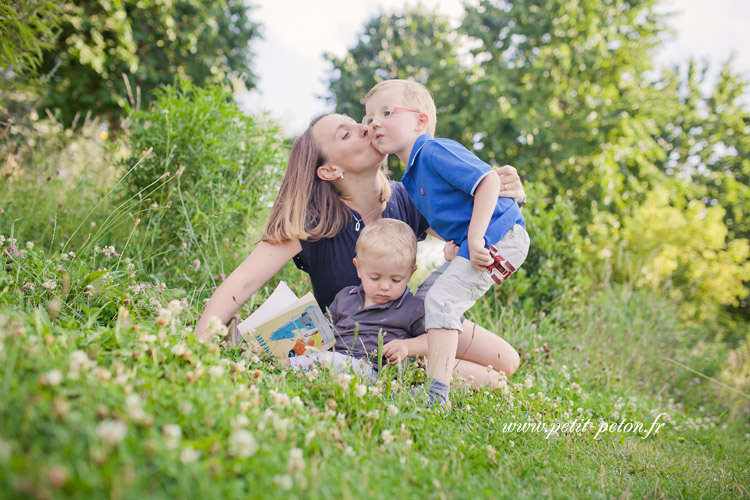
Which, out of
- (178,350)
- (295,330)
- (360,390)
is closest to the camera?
(178,350)

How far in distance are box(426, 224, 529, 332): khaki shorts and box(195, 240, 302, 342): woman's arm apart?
1017 mm

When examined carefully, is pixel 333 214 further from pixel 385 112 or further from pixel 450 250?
pixel 450 250

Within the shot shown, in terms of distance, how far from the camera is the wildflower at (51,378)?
4.06 feet

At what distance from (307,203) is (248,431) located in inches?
80.2

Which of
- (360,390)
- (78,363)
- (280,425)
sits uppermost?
(78,363)

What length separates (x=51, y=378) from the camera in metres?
1.24

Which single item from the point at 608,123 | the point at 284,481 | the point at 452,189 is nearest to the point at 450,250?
the point at 452,189

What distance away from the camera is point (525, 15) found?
38.5 feet

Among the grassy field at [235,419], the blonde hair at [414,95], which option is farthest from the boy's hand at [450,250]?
the blonde hair at [414,95]

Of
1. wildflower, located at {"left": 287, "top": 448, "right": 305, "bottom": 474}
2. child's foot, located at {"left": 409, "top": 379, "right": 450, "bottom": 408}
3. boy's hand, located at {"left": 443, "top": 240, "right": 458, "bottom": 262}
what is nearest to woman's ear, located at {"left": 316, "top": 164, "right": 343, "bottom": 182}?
boy's hand, located at {"left": 443, "top": 240, "right": 458, "bottom": 262}

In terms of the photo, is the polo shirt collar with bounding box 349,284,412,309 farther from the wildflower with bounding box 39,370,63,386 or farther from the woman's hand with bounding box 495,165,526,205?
the wildflower with bounding box 39,370,63,386

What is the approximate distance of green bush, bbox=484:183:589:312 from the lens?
4949 mm

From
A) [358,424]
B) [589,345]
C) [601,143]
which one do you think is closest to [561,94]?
[601,143]

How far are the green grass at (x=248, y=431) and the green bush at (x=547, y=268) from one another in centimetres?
147
